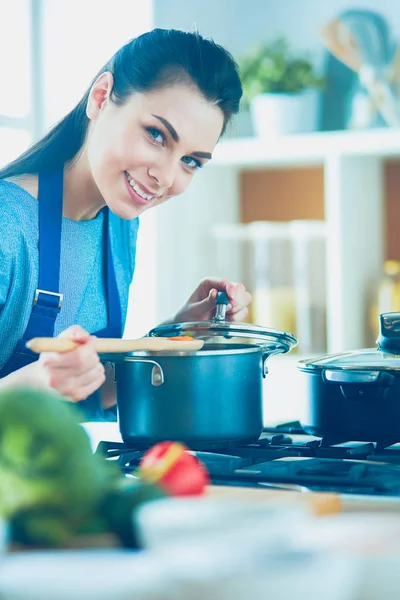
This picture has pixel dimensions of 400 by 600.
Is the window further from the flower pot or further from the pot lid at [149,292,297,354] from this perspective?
the pot lid at [149,292,297,354]

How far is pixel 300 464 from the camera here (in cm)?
114

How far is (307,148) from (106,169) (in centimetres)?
154

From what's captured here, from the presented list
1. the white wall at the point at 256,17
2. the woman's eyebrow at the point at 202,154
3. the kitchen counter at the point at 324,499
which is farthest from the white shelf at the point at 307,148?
the kitchen counter at the point at 324,499

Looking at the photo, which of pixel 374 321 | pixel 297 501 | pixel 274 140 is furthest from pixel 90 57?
pixel 297 501

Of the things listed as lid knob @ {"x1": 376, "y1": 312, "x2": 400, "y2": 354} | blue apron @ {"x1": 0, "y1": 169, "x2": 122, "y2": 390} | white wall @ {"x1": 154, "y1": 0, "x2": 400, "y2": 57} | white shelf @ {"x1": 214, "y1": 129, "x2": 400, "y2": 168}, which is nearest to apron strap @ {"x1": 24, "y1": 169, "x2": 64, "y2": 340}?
blue apron @ {"x1": 0, "y1": 169, "x2": 122, "y2": 390}

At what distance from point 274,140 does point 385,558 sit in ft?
8.44

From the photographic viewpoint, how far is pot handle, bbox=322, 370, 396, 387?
4.10 feet

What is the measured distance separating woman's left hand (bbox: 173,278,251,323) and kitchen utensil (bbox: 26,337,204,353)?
1.41ft

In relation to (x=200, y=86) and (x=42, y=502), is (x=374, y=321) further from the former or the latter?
(x=42, y=502)

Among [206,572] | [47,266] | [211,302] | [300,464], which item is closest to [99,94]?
[47,266]

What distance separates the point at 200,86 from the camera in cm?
161

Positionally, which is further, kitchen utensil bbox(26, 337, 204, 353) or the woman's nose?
the woman's nose

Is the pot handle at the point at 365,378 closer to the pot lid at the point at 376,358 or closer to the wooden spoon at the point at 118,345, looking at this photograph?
the pot lid at the point at 376,358

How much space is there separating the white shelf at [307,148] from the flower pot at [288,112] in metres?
0.04
